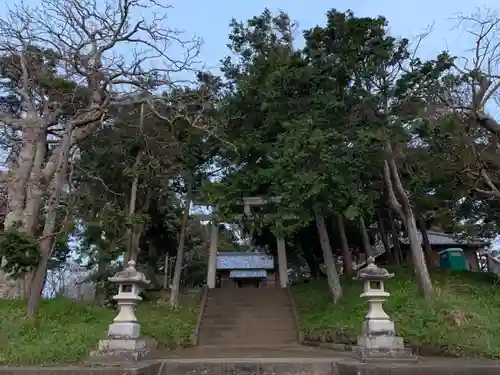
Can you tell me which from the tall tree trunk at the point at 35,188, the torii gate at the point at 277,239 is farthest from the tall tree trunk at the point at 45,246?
the torii gate at the point at 277,239

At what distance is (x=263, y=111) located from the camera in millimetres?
13570

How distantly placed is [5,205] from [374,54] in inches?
429

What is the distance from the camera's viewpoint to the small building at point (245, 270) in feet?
81.1

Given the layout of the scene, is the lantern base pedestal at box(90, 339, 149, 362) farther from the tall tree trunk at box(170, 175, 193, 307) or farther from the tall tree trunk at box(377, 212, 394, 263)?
the tall tree trunk at box(377, 212, 394, 263)

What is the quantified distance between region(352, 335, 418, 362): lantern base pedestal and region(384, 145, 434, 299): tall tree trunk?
3.47m

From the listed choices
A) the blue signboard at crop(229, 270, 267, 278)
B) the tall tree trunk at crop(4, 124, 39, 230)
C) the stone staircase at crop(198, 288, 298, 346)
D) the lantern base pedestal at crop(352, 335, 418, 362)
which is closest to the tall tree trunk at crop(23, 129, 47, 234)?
the tall tree trunk at crop(4, 124, 39, 230)

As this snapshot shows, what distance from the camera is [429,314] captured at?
8.78m

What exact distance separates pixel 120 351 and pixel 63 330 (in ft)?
7.10

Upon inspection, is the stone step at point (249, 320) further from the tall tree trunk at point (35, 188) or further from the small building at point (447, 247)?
the small building at point (447, 247)

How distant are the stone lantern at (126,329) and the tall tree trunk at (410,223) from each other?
6646 mm

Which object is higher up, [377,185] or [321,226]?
[377,185]

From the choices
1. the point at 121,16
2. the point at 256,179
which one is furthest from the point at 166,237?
the point at 121,16

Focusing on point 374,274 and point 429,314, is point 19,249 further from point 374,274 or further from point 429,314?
point 429,314

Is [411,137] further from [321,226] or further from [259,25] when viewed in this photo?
[259,25]
